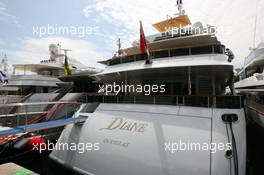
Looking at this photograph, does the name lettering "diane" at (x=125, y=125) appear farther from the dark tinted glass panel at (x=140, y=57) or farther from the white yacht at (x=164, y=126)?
the dark tinted glass panel at (x=140, y=57)

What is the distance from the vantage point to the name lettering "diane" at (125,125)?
6213mm

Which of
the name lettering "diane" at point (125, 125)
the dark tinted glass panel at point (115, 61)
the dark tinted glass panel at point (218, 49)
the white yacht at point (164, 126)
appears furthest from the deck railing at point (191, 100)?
the dark tinted glass panel at point (115, 61)

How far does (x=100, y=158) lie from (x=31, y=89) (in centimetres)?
2447

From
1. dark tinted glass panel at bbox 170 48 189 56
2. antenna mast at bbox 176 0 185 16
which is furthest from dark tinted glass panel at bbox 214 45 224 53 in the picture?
antenna mast at bbox 176 0 185 16

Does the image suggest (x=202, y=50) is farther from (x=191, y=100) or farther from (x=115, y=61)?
(x=115, y=61)

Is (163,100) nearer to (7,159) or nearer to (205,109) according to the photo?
(205,109)

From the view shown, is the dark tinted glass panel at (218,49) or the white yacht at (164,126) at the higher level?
the dark tinted glass panel at (218,49)

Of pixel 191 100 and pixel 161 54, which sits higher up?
pixel 161 54

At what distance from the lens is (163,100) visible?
255 inches

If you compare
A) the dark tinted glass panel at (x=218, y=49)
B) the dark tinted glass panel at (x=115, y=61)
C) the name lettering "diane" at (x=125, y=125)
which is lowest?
the name lettering "diane" at (x=125, y=125)

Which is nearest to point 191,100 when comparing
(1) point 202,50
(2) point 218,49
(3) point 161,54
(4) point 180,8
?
(1) point 202,50

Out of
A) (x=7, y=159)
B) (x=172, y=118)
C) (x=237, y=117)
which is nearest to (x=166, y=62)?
(x=172, y=118)

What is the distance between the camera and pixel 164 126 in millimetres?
5902

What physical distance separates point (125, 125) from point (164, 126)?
127 cm
